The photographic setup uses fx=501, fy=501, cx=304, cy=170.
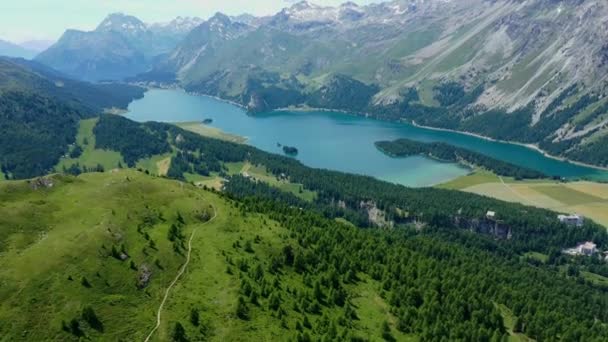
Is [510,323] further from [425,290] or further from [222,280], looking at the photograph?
[222,280]

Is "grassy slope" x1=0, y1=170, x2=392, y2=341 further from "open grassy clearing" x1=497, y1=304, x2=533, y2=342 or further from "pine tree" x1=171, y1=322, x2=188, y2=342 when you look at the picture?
"open grassy clearing" x1=497, y1=304, x2=533, y2=342

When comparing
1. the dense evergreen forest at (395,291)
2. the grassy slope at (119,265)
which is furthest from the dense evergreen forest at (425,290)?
the grassy slope at (119,265)

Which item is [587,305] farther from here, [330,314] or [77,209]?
[77,209]

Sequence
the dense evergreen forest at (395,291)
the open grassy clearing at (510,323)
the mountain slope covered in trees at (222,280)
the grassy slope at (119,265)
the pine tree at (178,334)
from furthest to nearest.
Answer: the open grassy clearing at (510,323) < the dense evergreen forest at (395,291) < the mountain slope covered in trees at (222,280) < the grassy slope at (119,265) < the pine tree at (178,334)

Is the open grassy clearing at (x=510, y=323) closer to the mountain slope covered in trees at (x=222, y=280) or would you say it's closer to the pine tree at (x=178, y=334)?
the mountain slope covered in trees at (x=222, y=280)

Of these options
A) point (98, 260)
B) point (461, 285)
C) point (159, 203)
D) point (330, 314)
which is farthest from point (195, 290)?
point (461, 285)

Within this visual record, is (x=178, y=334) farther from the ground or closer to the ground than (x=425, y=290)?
closer to the ground

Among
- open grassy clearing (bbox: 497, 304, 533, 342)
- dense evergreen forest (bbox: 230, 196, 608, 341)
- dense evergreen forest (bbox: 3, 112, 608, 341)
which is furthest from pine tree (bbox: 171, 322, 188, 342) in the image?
open grassy clearing (bbox: 497, 304, 533, 342)

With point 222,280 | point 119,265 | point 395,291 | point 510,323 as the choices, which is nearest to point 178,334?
point 222,280
